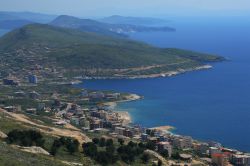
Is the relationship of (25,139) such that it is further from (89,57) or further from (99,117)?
(89,57)

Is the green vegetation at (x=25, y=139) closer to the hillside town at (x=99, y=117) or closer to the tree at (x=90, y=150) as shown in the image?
the tree at (x=90, y=150)

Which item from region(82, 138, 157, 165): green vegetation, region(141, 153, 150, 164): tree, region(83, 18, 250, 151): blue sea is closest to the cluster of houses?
region(82, 138, 157, 165): green vegetation

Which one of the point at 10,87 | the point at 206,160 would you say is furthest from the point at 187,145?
the point at 10,87

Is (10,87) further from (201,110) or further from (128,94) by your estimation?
(201,110)

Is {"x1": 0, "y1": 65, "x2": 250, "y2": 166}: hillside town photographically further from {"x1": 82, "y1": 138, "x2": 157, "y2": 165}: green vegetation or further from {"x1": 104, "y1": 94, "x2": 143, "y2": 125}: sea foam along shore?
{"x1": 82, "y1": 138, "x2": 157, "y2": 165}: green vegetation

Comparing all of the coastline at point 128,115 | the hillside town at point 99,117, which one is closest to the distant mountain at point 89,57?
the hillside town at point 99,117

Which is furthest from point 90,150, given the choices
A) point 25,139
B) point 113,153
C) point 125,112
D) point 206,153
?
point 125,112

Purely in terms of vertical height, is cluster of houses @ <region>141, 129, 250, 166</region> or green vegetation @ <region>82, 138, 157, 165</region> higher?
green vegetation @ <region>82, 138, 157, 165</region>

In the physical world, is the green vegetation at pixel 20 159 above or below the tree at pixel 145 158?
above

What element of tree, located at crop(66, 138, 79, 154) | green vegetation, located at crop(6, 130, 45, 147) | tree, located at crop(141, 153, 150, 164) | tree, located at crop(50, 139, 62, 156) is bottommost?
tree, located at crop(141, 153, 150, 164)

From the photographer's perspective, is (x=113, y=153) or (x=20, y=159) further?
(x=113, y=153)
